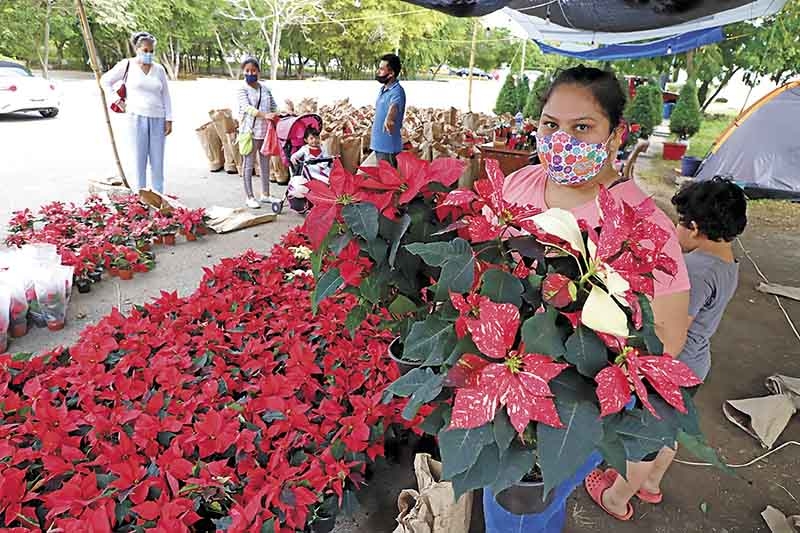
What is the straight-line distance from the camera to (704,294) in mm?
1782

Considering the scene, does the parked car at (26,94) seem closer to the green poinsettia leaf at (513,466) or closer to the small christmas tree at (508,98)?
the small christmas tree at (508,98)

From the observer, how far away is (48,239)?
12.8 feet

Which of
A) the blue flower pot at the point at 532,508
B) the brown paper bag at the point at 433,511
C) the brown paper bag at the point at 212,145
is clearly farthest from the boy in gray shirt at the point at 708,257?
the brown paper bag at the point at 212,145

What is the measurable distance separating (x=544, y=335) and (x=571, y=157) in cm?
74

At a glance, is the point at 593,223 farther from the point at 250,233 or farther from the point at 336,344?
the point at 250,233

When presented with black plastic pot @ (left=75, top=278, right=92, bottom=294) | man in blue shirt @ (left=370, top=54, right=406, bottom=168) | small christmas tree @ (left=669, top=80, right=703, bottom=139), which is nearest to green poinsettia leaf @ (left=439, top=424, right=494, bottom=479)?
black plastic pot @ (left=75, top=278, right=92, bottom=294)

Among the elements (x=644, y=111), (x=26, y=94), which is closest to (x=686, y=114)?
(x=644, y=111)

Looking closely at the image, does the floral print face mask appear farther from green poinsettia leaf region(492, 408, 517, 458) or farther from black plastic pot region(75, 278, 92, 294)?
black plastic pot region(75, 278, 92, 294)

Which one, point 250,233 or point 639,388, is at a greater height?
point 639,388

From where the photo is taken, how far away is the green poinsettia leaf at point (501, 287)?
86 cm

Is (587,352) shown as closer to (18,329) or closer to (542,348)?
(542,348)

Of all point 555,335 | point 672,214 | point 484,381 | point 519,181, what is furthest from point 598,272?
point 672,214

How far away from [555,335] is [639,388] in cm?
13

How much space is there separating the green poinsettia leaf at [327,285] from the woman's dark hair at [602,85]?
768mm
